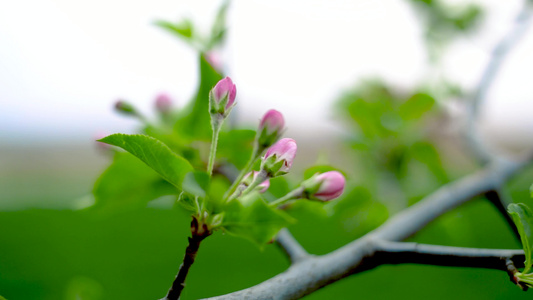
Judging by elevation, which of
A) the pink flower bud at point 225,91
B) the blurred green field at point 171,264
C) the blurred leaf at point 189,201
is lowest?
the blurred green field at point 171,264

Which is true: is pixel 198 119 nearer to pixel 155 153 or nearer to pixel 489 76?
pixel 155 153

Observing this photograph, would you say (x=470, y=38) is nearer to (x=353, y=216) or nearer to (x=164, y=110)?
(x=353, y=216)

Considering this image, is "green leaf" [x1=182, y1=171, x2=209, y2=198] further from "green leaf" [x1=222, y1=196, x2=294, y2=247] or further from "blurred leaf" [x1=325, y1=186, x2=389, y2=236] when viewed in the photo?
"blurred leaf" [x1=325, y1=186, x2=389, y2=236]

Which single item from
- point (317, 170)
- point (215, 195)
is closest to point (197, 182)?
point (215, 195)

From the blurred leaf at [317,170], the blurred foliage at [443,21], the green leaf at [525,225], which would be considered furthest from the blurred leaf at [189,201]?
the blurred foliage at [443,21]

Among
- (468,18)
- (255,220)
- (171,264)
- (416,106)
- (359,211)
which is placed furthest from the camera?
(171,264)

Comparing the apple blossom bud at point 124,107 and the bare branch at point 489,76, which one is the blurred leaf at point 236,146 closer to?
the apple blossom bud at point 124,107
